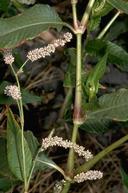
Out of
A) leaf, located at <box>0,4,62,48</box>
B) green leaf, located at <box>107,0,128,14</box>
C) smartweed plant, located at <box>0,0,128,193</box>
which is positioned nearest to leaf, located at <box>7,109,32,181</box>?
smartweed plant, located at <box>0,0,128,193</box>

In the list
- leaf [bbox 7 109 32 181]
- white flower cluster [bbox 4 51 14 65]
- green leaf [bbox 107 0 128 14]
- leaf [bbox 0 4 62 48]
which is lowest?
leaf [bbox 7 109 32 181]

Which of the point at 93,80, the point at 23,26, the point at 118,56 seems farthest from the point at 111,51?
the point at 23,26

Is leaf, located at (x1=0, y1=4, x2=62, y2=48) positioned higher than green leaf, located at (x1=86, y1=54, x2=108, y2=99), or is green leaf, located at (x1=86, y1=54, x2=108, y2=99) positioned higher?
leaf, located at (x1=0, y1=4, x2=62, y2=48)

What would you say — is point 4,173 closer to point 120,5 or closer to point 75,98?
point 75,98

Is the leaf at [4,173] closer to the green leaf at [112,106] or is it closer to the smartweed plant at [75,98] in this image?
the smartweed plant at [75,98]

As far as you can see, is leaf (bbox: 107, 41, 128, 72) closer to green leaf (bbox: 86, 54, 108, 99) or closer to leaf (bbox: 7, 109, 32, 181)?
green leaf (bbox: 86, 54, 108, 99)

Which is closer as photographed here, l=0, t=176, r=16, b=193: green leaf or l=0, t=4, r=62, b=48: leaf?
l=0, t=4, r=62, b=48: leaf

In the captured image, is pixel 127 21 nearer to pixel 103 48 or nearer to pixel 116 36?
pixel 116 36
